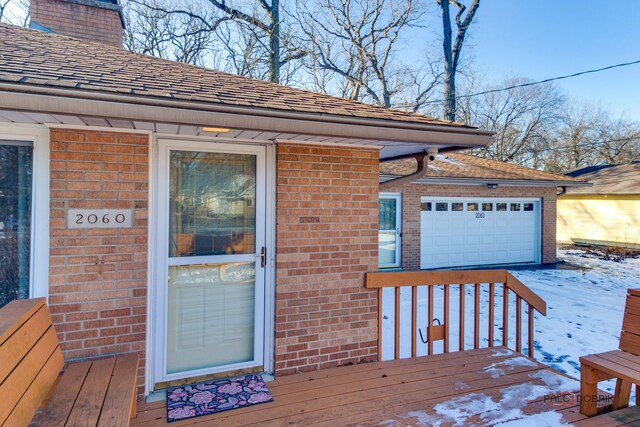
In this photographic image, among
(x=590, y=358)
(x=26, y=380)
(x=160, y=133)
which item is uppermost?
(x=160, y=133)

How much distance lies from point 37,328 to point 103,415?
2.13 feet

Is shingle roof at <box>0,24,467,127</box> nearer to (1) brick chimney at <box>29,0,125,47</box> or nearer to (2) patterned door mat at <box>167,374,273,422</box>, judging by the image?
(1) brick chimney at <box>29,0,125,47</box>

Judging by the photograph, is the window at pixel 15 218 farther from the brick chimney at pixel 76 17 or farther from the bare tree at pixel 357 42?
the bare tree at pixel 357 42

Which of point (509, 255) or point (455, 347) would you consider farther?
point (509, 255)

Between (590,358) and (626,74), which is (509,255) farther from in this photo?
(626,74)

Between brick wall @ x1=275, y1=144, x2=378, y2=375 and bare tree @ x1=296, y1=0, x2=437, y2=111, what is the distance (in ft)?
46.5

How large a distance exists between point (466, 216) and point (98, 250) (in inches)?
403

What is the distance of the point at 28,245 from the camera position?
271cm

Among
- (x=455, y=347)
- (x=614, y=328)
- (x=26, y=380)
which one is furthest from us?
(x=614, y=328)

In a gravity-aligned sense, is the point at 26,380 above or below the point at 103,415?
above

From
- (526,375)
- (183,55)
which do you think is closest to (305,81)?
(183,55)

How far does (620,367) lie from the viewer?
8.77 ft

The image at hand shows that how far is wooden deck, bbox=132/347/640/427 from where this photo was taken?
2.70 m

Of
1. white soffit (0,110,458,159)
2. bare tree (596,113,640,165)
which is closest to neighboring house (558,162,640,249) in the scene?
bare tree (596,113,640,165)
